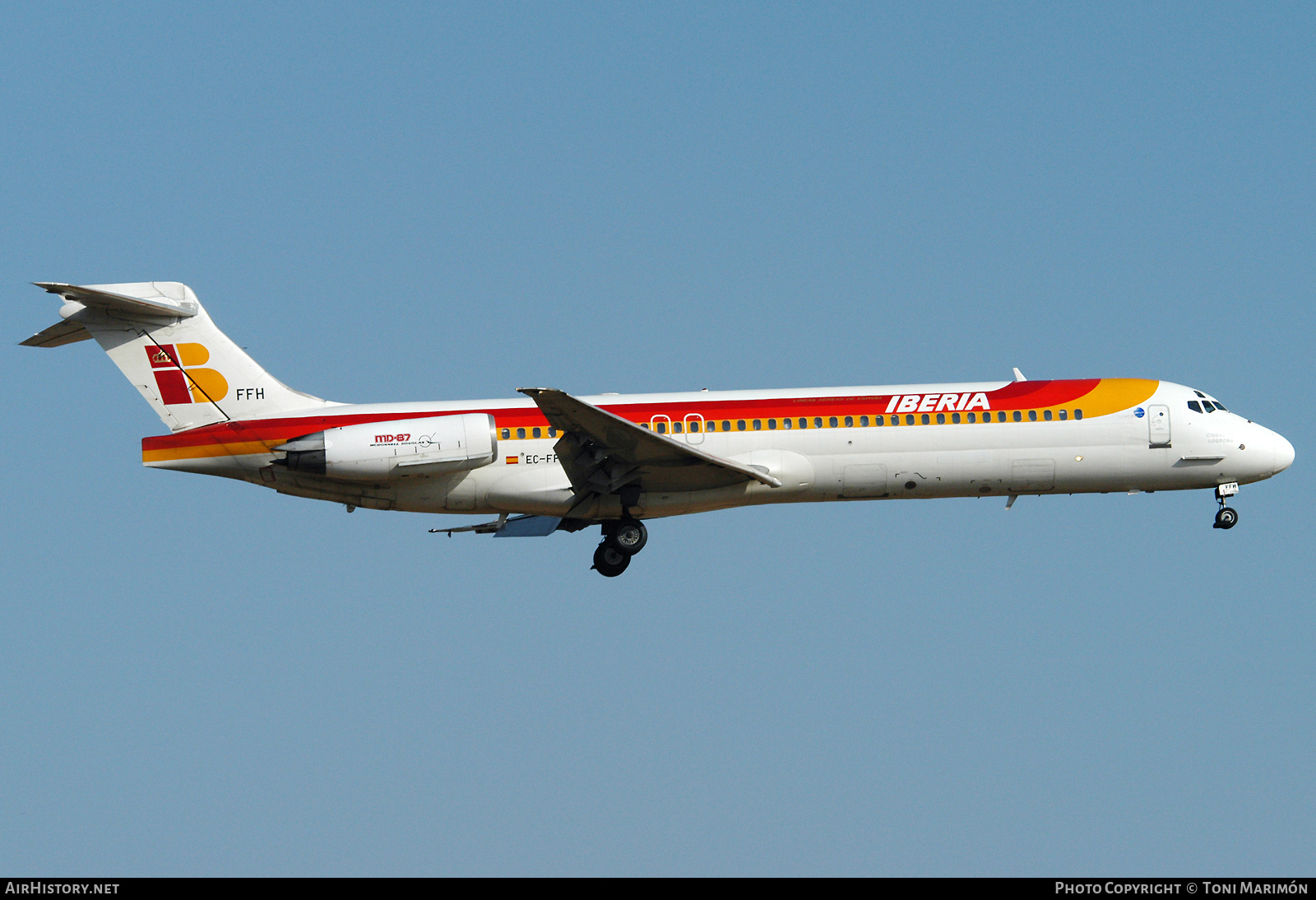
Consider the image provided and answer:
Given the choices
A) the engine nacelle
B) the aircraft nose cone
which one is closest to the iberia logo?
the engine nacelle

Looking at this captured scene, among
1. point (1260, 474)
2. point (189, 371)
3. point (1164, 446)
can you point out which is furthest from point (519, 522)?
point (1260, 474)

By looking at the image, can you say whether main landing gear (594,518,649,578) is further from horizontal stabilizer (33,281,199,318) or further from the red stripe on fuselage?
horizontal stabilizer (33,281,199,318)

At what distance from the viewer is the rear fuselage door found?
27.3m

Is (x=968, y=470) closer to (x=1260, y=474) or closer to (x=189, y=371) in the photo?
(x=1260, y=474)

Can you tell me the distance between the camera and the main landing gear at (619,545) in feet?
87.3

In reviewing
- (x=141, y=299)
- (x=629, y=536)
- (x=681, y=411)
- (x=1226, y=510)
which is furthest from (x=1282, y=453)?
(x=141, y=299)

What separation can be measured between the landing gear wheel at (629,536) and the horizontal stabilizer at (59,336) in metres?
10.4

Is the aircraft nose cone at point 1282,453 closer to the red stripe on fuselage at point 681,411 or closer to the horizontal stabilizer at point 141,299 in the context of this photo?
the red stripe on fuselage at point 681,411

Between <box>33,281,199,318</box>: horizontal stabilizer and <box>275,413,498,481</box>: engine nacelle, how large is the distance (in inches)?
132

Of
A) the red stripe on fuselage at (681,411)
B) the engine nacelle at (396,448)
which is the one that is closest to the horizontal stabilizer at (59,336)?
the red stripe on fuselage at (681,411)

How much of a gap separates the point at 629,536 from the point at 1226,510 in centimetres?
1212

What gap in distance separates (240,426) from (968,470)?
13.7m

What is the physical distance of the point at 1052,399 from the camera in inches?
1067

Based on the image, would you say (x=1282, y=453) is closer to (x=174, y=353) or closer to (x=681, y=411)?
(x=681, y=411)
